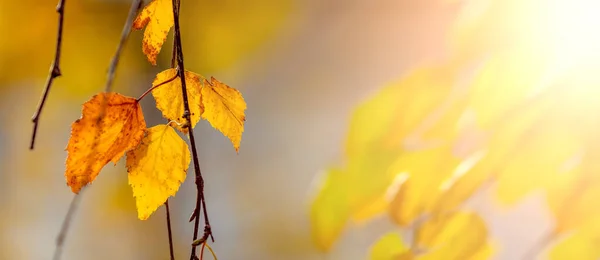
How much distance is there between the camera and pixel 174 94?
51cm

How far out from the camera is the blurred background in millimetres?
608

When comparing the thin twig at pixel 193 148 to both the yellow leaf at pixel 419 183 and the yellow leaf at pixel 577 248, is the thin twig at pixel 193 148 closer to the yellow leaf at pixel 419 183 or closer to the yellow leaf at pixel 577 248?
the yellow leaf at pixel 419 183

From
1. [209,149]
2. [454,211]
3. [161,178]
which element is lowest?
[454,211]

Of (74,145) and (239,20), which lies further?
(239,20)

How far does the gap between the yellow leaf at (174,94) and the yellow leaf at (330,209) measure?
198mm

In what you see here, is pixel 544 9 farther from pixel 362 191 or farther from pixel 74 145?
pixel 74 145

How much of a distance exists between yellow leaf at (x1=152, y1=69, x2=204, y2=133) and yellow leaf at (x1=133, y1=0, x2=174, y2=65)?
45mm

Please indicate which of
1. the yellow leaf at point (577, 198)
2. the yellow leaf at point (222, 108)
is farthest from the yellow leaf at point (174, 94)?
the yellow leaf at point (577, 198)

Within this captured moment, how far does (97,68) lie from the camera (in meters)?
0.63

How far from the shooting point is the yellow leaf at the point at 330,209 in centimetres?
62

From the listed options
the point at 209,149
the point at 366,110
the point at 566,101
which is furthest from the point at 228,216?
the point at 566,101

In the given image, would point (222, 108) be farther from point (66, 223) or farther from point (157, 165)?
point (66, 223)

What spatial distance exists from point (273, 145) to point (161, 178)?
191 mm

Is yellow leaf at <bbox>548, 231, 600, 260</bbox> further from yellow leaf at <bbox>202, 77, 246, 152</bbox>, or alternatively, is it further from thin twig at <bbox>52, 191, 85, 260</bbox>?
thin twig at <bbox>52, 191, 85, 260</bbox>
